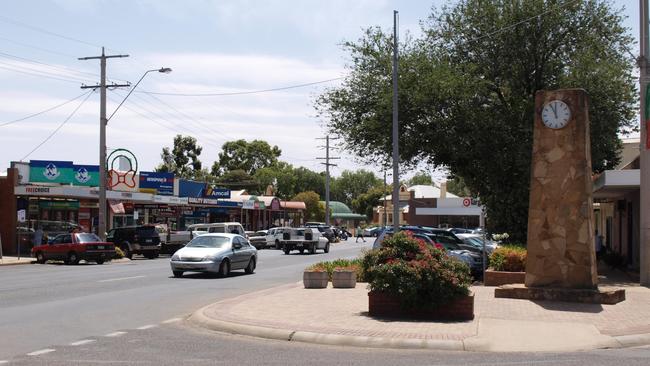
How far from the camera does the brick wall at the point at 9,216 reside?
39531 millimetres

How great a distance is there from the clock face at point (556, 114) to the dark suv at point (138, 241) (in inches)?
1062

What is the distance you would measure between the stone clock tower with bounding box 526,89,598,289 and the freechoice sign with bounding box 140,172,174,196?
42219 mm

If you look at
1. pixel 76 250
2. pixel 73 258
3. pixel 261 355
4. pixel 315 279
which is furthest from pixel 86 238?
pixel 261 355

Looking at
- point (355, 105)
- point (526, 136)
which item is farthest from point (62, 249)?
point (526, 136)

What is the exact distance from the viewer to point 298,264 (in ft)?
109

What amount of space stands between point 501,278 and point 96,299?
10.5 metres

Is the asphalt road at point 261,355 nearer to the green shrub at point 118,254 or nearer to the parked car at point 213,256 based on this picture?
the parked car at point 213,256

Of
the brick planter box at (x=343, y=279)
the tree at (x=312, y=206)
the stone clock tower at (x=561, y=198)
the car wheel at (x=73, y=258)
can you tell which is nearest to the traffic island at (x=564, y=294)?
the stone clock tower at (x=561, y=198)

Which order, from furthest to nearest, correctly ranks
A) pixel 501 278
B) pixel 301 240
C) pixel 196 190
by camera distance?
pixel 196 190 → pixel 301 240 → pixel 501 278

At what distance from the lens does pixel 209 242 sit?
2550 cm

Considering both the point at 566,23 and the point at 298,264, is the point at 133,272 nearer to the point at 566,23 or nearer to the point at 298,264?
the point at 298,264

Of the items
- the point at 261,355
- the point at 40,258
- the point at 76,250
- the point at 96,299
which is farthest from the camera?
the point at 40,258

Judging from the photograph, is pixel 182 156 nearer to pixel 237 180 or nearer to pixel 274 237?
pixel 237 180

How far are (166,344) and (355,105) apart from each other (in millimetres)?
20280
